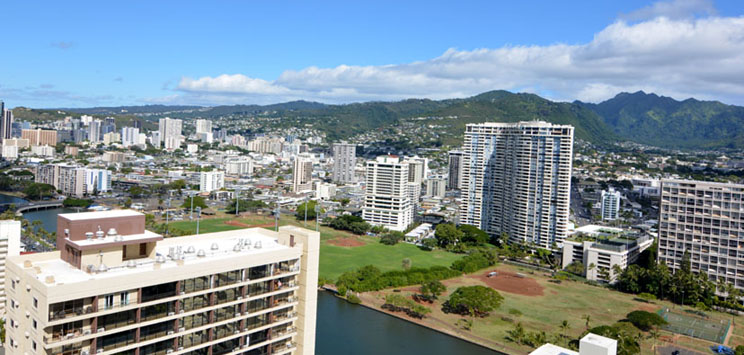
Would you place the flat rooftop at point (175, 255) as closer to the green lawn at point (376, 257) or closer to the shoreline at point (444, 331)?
the shoreline at point (444, 331)

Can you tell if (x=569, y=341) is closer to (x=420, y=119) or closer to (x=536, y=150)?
(x=536, y=150)

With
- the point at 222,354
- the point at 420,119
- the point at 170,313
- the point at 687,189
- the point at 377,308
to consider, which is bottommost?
the point at 377,308

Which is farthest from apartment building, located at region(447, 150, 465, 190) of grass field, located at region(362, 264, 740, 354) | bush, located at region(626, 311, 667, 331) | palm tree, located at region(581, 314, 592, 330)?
bush, located at region(626, 311, 667, 331)

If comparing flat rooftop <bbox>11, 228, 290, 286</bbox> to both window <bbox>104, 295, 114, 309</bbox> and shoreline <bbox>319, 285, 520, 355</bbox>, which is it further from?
shoreline <bbox>319, 285, 520, 355</bbox>

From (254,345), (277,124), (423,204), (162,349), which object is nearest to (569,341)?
(254,345)

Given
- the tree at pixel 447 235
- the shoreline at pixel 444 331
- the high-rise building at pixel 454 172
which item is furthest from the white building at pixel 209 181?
the shoreline at pixel 444 331

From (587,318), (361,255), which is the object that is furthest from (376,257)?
(587,318)
